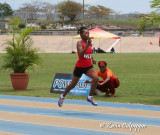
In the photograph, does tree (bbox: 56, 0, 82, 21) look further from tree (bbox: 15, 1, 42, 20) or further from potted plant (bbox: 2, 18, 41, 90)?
potted plant (bbox: 2, 18, 41, 90)

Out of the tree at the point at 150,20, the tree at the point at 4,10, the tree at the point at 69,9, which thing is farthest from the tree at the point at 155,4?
the tree at the point at 4,10

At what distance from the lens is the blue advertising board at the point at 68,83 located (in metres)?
14.1

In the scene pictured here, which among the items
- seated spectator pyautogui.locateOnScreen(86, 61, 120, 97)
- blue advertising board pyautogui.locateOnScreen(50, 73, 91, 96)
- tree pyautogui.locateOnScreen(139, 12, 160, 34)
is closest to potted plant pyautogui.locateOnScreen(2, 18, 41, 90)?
blue advertising board pyautogui.locateOnScreen(50, 73, 91, 96)

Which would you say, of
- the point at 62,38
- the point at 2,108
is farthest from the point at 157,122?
the point at 62,38

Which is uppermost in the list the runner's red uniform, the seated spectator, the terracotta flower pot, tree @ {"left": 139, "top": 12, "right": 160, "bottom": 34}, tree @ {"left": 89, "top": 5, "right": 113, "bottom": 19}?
tree @ {"left": 139, "top": 12, "right": 160, "bottom": 34}

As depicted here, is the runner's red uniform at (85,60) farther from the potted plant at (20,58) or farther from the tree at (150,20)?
the potted plant at (20,58)

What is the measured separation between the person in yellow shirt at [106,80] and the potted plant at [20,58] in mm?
2921

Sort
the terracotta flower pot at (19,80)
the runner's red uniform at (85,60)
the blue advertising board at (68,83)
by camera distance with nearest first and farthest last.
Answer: the runner's red uniform at (85,60) → the blue advertising board at (68,83) → the terracotta flower pot at (19,80)

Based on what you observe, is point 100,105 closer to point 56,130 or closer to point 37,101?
point 37,101

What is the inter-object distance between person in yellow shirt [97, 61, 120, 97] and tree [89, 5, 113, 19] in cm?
14691

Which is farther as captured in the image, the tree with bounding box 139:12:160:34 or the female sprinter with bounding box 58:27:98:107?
the tree with bounding box 139:12:160:34

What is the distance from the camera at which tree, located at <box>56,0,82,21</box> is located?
5709 inches

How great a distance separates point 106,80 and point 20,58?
3.53 m

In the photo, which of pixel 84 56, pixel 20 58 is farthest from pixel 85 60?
pixel 20 58
